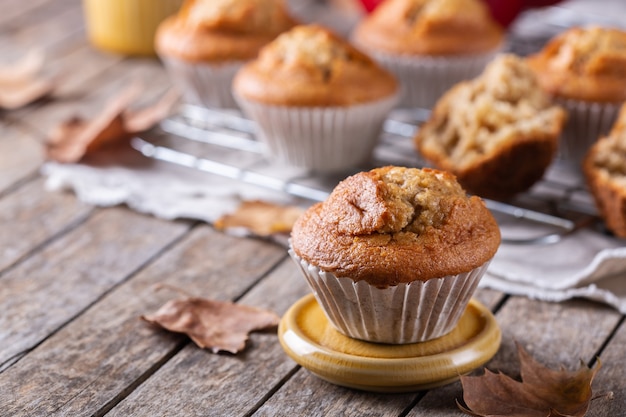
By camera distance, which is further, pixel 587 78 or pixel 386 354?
pixel 587 78

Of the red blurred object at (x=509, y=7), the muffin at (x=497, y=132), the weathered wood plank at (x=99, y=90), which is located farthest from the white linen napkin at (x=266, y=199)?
the red blurred object at (x=509, y=7)

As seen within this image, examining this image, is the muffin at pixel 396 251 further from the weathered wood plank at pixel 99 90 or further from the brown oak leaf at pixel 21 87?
the brown oak leaf at pixel 21 87

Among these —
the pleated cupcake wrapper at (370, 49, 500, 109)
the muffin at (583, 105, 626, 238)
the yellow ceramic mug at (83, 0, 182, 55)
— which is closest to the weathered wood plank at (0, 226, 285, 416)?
the muffin at (583, 105, 626, 238)

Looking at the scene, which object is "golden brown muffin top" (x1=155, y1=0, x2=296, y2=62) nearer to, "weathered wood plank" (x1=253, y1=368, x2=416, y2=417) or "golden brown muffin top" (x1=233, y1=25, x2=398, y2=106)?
"golden brown muffin top" (x1=233, y1=25, x2=398, y2=106)

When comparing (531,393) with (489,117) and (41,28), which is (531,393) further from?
(41,28)

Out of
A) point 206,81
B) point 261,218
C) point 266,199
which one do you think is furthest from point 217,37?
point 261,218
